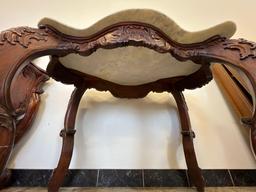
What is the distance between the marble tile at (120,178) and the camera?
0.92 meters

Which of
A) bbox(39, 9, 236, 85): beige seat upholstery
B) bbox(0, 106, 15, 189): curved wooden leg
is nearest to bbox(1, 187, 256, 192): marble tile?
bbox(39, 9, 236, 85): beige seat upholstery

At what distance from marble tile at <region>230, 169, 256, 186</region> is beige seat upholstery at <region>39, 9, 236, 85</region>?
0.52m

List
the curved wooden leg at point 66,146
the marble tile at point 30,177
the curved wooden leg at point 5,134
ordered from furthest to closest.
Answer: the marble tile at point 30,177 < the curved wooden leg at point 66,146 < the curved wooden leg at point 5,134

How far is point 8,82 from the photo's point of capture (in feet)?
1.23

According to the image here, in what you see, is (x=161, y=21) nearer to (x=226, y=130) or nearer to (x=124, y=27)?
(x=124, y=27)

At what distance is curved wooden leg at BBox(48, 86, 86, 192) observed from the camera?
771 mm

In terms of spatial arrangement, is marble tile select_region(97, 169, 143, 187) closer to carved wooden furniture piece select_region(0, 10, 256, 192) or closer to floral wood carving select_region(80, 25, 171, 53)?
carved wooden furniture piece select_region(0, 10, 256, 192)

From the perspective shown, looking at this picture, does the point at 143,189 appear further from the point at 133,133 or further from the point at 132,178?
the point at 133,133

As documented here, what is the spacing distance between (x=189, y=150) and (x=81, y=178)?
18.9 inches

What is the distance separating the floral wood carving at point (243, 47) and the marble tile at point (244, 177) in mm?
692

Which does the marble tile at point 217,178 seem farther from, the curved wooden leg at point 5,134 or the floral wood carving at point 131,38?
the curved wooden leg at point 5,134

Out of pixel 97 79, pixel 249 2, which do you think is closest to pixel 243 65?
pixel 97 79

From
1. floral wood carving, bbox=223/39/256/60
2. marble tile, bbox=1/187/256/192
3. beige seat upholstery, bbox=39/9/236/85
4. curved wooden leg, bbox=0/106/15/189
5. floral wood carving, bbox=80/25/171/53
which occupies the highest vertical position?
beige seat upholstery, bbox=39/9/236/85

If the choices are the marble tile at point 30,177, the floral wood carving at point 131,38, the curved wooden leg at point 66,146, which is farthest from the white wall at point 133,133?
the floral wood carving at point 131,38
